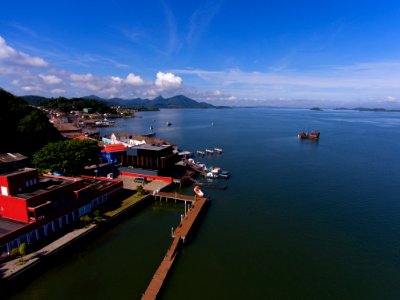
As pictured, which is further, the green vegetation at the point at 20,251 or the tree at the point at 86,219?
the tree at the point at 86,219

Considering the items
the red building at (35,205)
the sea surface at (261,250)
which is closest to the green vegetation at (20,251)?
the red building at (35,205)

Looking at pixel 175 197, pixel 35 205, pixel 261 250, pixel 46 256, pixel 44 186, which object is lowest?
pixel 261 250

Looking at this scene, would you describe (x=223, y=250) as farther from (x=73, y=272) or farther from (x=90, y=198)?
(x=90, y=198)

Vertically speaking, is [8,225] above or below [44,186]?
below

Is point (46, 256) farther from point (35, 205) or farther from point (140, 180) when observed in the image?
point (140, 180)

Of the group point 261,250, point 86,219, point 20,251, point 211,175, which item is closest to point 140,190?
point 86,219

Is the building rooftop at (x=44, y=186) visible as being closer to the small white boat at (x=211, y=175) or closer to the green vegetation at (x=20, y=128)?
the small white boat at (x=211, y=175)

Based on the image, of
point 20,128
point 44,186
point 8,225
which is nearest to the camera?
point 8,225
